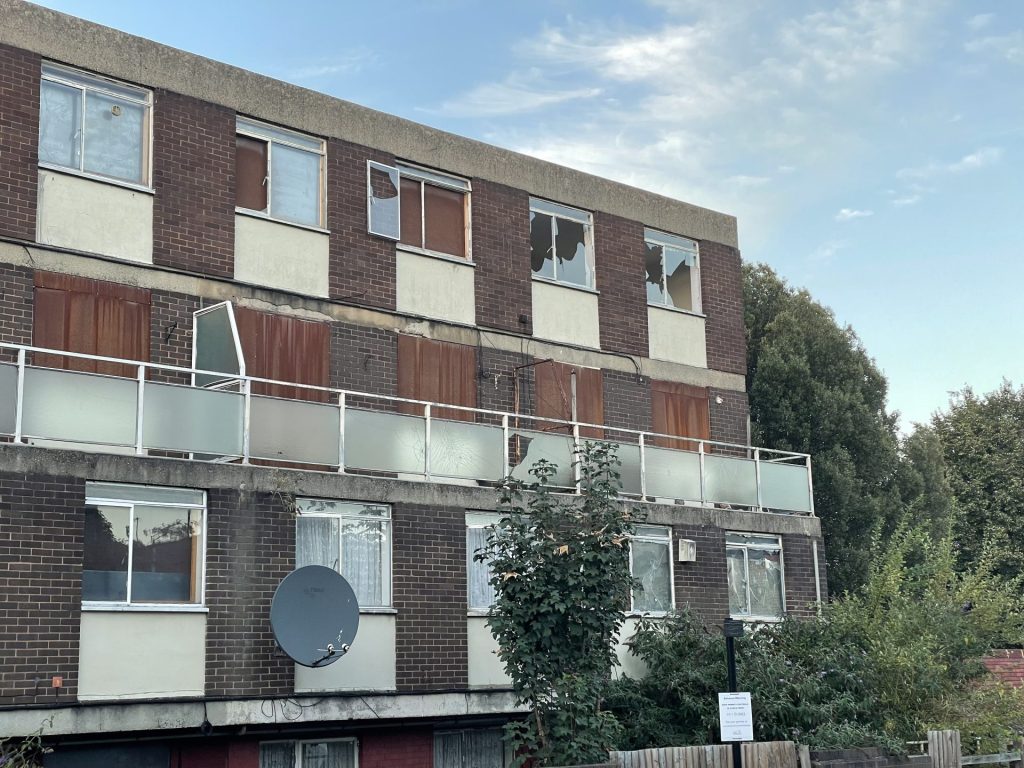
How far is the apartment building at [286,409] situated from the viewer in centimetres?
1698

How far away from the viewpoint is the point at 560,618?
16.8 m

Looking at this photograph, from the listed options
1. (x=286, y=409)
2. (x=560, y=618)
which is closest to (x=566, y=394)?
(x=286, y=409)

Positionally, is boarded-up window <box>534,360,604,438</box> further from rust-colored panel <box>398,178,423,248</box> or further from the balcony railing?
rust-colored panel <box>398,178,423,248</box>

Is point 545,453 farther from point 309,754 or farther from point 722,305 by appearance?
point 722,305

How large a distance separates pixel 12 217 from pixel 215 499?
4.66 meters

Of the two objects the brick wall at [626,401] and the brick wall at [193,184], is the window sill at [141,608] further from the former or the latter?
the brick wall at [626,401]

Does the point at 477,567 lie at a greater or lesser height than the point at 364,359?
lesser

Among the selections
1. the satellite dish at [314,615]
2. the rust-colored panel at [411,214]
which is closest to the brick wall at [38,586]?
the satellite dish at [314,615]

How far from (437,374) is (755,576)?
7.06m

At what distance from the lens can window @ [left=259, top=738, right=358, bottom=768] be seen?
18422 millimetres

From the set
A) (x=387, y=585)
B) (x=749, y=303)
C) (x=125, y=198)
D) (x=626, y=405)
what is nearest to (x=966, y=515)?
(x=749, y=303)

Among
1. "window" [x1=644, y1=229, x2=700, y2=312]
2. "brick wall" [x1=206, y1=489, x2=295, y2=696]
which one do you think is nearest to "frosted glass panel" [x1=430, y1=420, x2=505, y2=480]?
"brick wall" [x1=206, y1=489, x2=295, y2=696]

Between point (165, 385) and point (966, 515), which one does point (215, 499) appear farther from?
point (966, 515)

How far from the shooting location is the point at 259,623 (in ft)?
59.8
